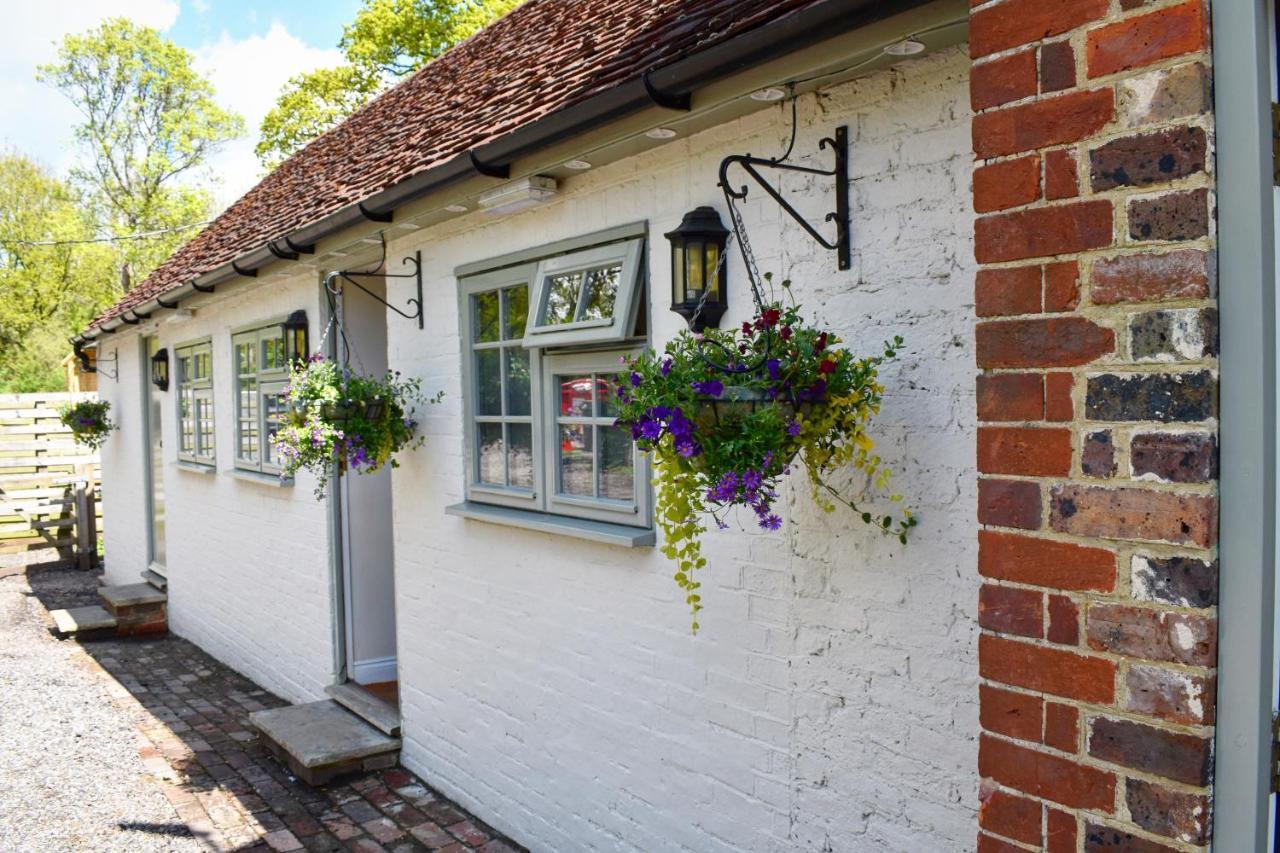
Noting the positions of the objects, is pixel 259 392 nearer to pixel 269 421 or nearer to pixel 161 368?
pixel 269 421

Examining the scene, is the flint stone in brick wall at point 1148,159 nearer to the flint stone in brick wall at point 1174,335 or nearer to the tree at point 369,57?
the flint stone in brick wall at point 1174,335

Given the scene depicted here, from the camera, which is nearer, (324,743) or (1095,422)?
(1095,422)

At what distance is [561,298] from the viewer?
421 centimetres

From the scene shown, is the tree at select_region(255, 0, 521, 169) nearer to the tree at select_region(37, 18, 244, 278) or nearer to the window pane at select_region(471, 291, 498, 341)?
the tree at select_region(37, 18, 244, 278)

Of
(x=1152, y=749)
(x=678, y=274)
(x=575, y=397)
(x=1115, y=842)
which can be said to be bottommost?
(x=1115, y=842)

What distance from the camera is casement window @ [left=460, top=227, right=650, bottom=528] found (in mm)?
3855

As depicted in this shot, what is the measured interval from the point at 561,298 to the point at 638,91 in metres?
1.18

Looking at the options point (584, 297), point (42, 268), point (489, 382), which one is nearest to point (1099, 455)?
point (584, 297)

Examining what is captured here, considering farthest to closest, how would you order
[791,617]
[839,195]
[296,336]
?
1. [296,336]
2. [791,617]
3. [839,195]

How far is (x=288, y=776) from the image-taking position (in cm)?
573

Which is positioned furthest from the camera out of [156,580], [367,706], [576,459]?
[156,580]

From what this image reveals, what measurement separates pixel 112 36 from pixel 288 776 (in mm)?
28268

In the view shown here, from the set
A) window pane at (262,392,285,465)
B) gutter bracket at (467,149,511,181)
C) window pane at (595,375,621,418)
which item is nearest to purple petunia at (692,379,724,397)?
window pane at (595,375,621,418)

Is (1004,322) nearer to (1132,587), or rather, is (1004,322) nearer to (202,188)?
(1132,587)
